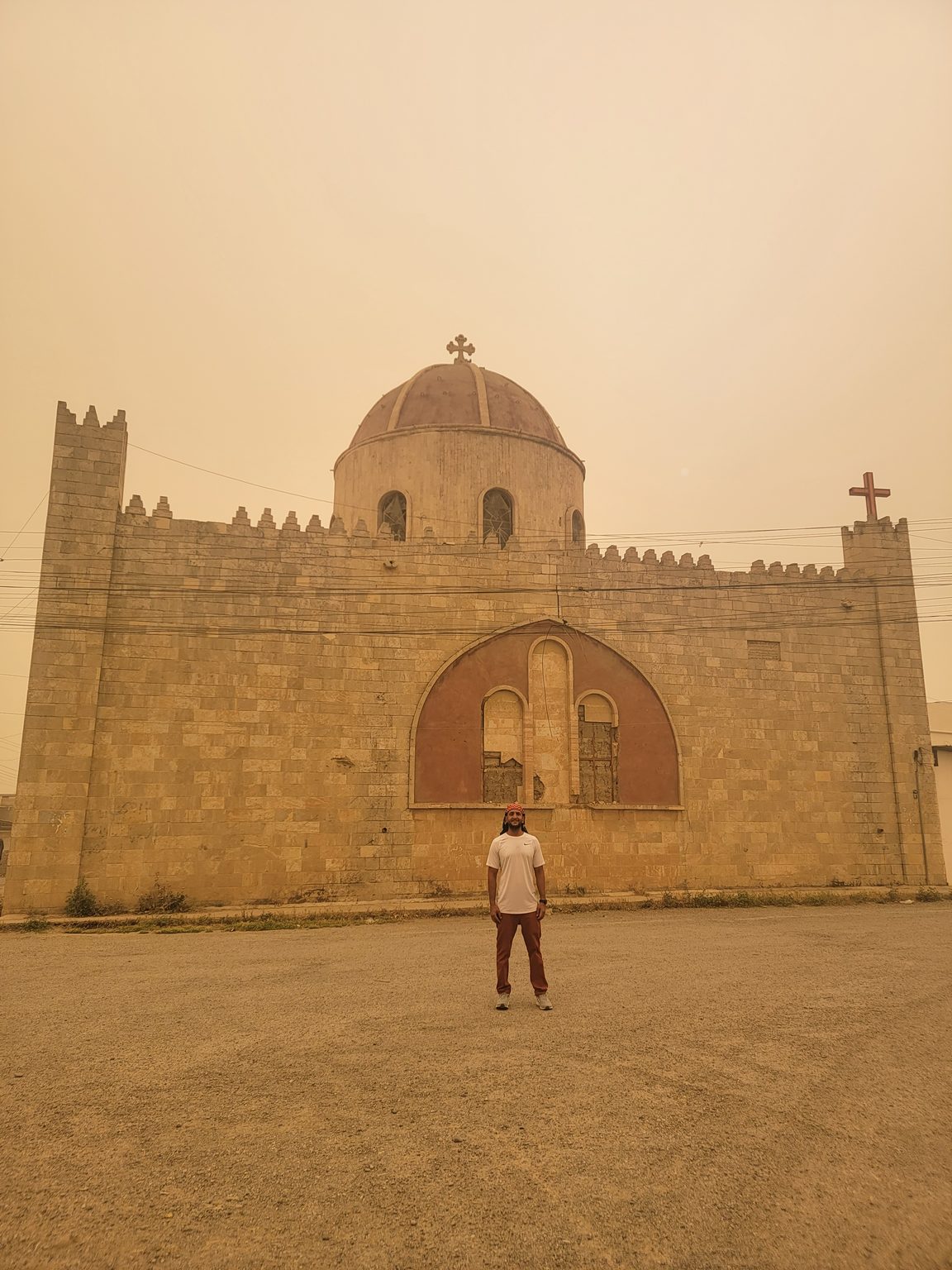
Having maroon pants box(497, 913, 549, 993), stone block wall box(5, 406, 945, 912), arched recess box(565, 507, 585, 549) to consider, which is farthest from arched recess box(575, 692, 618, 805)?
maroon pants box(497, 913, 549, 993)

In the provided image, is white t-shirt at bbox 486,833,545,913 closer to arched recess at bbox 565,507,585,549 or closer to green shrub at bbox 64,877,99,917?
green shrub at bbox 64,877,99,917

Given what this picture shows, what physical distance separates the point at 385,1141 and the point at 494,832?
12.1 m

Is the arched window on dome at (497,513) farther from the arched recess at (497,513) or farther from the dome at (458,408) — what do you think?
the dome at (458,408)

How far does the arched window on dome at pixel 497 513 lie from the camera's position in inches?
803

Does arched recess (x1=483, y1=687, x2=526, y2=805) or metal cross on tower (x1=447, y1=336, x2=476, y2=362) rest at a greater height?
metal cross on tower (x1=447, y1=336, x2=476, y2=362)

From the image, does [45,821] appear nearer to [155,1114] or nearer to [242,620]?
[242,620]

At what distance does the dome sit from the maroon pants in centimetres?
1582

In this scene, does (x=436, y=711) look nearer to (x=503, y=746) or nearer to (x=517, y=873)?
(x=503, y=746)

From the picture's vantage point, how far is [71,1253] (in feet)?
9.14

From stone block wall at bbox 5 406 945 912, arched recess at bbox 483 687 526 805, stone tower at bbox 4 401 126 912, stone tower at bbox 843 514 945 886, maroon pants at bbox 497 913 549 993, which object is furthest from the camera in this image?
stone tower at bbox 843 514 945 886

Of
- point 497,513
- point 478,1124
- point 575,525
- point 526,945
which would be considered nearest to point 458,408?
point 497,513

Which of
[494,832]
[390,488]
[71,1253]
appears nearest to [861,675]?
[494,832]

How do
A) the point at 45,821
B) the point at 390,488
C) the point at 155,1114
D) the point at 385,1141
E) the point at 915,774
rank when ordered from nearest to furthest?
the point at 385,1141, the point at 155,1114, the point at 45,821, the point at 915,774, the point at 390,488

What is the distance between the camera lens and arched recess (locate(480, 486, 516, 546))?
802 inches
